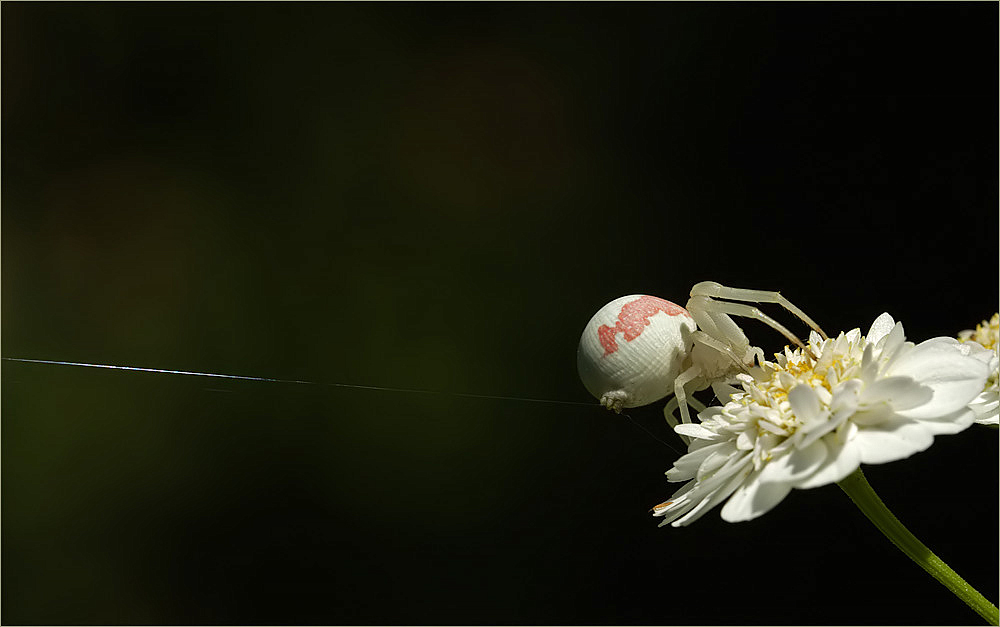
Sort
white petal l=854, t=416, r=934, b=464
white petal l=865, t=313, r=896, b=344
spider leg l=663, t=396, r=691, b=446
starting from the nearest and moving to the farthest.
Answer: white petal l=854, t=416, r=934, b=464 → white petal l=865, t=313, r=896, b=344 → spider leg l=663, t=396, r=691, b=446

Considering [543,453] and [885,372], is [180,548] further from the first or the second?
[885,372]

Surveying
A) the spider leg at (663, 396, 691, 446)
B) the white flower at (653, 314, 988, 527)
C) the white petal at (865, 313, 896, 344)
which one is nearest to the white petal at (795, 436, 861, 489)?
the white flower at (653, 314, 988, 527)

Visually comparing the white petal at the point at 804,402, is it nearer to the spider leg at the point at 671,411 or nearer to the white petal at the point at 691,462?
the white petal at the point at 691,462

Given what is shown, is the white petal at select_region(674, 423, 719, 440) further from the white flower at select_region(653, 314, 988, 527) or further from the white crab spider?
the white crab spider

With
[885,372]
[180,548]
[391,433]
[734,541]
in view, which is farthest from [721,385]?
[180,548]

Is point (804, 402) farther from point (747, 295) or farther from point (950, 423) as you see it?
point (747, 295)

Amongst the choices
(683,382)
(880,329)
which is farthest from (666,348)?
(880,329)

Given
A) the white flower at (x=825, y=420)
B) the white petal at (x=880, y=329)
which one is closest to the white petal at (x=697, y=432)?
the white flower at (x=825, y=420)

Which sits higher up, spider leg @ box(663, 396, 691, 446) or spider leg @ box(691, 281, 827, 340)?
spider leg @ box(691, 281, 827, 340)
